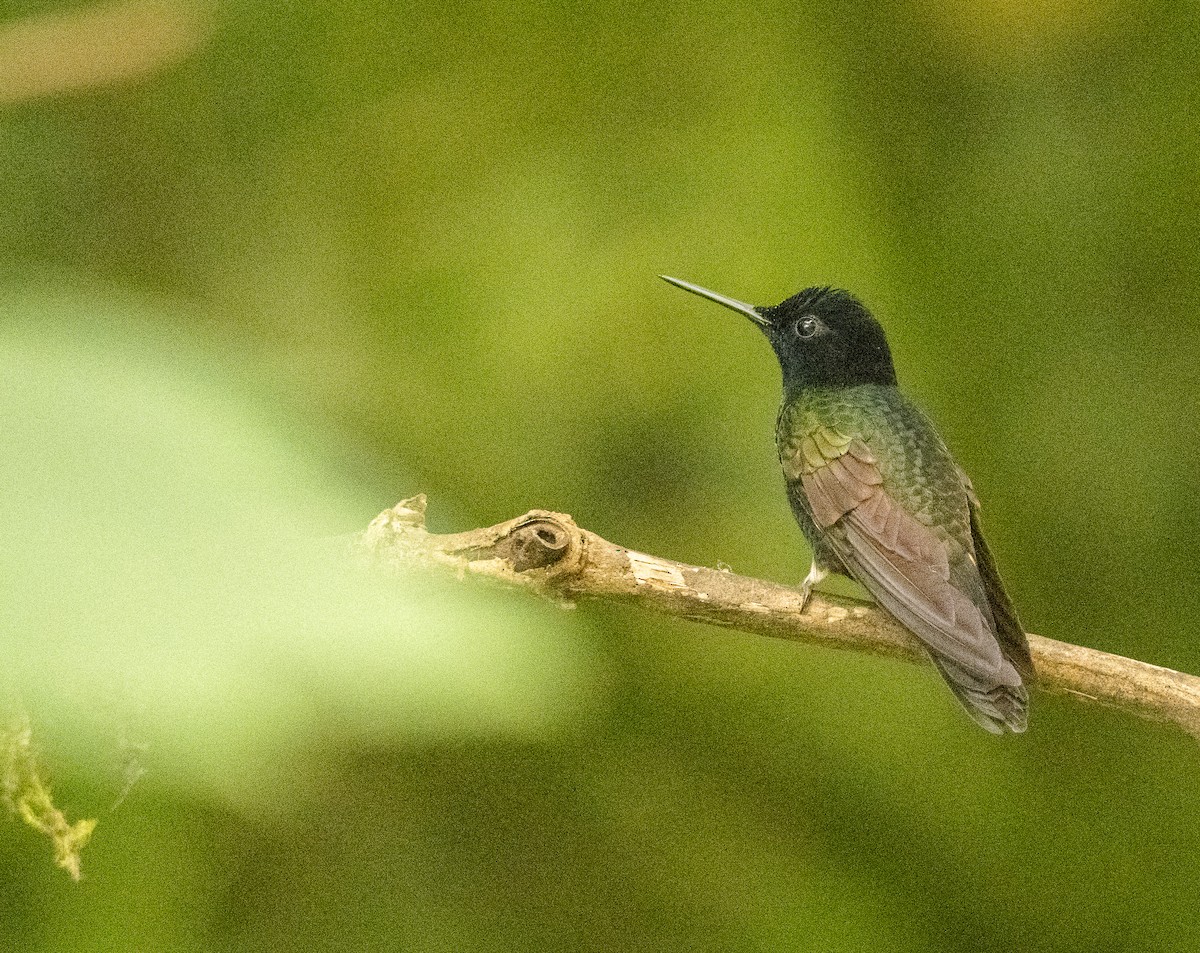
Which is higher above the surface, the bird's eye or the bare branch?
the bird's eye

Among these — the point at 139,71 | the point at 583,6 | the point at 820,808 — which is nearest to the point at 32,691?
the point at 139,71

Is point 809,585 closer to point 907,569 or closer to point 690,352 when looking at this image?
point 907,569

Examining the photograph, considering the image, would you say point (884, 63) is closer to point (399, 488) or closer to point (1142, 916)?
point (399, 488)

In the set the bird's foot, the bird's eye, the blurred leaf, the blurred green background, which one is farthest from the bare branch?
the blurred leaf

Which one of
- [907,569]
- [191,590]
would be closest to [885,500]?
[907,569]

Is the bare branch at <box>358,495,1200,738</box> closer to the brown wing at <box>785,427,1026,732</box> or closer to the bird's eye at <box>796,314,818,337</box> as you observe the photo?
the brown wing at <box>785,427,1026,732</box>

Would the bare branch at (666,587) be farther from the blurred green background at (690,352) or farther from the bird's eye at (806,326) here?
the bird's eye at (806,326)
